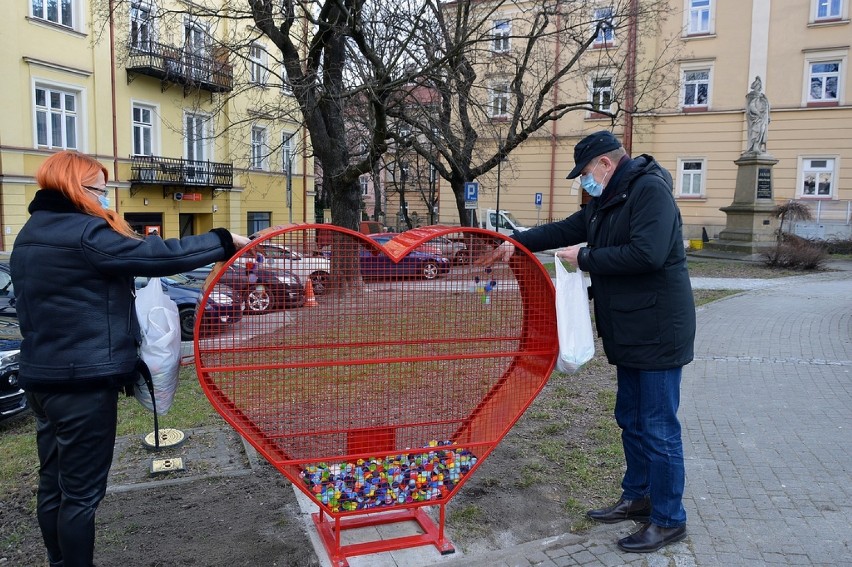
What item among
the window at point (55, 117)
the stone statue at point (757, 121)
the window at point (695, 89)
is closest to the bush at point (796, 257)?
the stone statue at point (757, 121)

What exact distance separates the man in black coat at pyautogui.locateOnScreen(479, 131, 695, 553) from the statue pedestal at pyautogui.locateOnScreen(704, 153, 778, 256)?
19292mm

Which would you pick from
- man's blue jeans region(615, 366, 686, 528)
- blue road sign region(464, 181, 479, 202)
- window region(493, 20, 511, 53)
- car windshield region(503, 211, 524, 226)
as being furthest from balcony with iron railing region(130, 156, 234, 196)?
man's blue jeans region(615, 366, 686, 528)

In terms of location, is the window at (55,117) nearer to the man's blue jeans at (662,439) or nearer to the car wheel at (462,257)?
the car wheel at (462,257)

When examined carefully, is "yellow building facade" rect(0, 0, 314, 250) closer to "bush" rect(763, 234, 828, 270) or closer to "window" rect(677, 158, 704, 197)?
"bush" rect(763, 234, 828, 270)

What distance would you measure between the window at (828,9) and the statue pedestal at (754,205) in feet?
35.2

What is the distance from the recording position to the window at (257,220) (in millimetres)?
28044

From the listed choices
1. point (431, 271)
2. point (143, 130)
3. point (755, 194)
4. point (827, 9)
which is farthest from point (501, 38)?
point (827, 9)

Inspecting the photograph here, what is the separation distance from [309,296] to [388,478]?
98 centimetres

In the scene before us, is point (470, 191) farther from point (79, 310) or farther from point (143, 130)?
point (79, 310)

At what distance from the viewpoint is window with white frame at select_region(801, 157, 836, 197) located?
90.1 ft

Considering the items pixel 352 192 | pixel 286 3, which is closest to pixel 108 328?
pixel 286 3

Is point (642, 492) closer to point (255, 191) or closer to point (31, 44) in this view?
point (31, 44)

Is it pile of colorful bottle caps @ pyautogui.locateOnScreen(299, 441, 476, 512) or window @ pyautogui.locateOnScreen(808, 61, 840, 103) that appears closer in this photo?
pile of colorful bottle caps @ pyautogui.locateOnScreen(299, 441, 476, 512)

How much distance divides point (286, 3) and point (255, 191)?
59.5 ft
